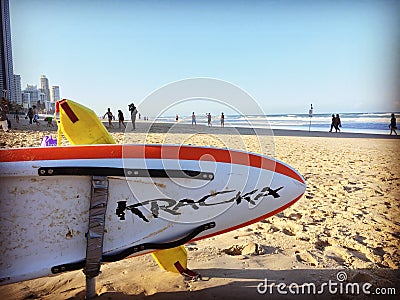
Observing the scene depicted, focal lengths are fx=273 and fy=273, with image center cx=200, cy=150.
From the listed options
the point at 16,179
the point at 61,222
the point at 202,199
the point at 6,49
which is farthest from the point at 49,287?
the point at 6,49

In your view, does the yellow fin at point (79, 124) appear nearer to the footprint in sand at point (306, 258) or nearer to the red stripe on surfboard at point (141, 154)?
the red stripe on surfboard at point (141, 154)

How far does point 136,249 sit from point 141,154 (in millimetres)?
557

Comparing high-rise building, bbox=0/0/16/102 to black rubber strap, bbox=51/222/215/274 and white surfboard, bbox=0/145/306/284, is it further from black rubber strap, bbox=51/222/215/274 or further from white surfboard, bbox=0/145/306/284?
black rubber strap, bbox=51/222/215/274

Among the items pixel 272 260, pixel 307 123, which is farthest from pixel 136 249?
pixel 307 123

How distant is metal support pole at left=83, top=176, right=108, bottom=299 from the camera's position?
4.73 feet

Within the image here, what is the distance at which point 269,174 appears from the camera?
5.90ft

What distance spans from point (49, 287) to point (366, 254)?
2501 mm

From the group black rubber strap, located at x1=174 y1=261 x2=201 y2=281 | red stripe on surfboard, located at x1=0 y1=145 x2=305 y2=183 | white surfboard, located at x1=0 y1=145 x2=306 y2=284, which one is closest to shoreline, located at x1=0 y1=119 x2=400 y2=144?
red stripe on surfboard, located at x1=0 y1=145 x2=305 y2=183

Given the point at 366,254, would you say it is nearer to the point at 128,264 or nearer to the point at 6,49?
the point at 128,264

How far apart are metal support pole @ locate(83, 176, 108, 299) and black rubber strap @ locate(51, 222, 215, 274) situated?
0.04 m

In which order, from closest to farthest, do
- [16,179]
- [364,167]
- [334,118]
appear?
Answer: [16,179]
[364,167]
[334,118]

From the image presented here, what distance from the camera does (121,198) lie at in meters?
1.53

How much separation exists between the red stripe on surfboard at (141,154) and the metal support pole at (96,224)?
0.53 feet

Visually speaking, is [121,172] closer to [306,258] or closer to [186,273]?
[186,273]
